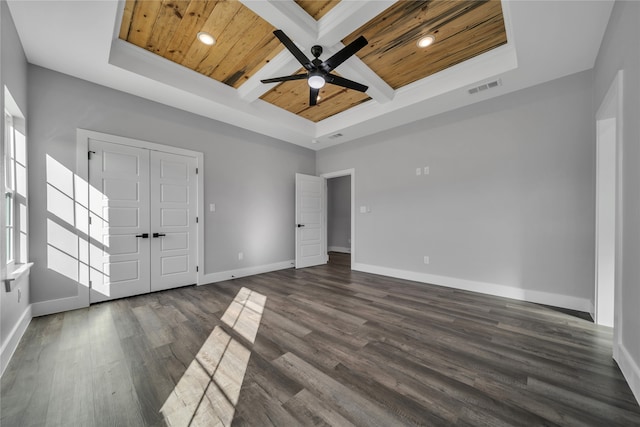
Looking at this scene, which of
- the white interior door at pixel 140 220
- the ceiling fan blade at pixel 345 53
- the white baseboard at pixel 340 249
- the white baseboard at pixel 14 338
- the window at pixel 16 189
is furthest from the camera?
the white baseboard at pixel 340 249

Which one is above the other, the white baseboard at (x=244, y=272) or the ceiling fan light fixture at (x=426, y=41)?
the ceiling fan light fixture at (x=426, y=41)

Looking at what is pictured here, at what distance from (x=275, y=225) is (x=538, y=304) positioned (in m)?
4.51

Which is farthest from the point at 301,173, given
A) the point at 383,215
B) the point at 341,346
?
the point at 341,346

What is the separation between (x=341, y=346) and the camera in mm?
2186

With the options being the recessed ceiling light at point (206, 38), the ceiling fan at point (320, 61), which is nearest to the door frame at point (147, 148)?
the recessed ceiling light at point (206, 38)

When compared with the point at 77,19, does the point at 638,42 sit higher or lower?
lower

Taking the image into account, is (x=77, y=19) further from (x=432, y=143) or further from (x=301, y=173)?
(x=432, y=143)

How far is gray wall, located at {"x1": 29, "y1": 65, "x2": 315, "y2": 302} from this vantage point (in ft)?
9.50

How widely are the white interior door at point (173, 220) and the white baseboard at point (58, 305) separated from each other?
79 centimetres

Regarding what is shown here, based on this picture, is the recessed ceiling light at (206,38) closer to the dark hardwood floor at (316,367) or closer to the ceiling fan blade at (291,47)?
the ceiling fan blade at (291,47)

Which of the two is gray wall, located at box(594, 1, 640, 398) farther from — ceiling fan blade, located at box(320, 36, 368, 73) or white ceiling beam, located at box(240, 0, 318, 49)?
white ceiling beam, located at box(240, 0, 318, 49)

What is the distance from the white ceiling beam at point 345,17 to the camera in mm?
2209

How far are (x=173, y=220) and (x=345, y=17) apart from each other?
12.0 feet

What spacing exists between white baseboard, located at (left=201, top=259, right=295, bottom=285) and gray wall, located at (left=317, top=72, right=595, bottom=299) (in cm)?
203
